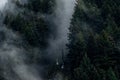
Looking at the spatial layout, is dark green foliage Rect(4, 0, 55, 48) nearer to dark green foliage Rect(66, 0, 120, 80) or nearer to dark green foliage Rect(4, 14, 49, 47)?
dark green foliage Rect(4, 14, 49, 47)

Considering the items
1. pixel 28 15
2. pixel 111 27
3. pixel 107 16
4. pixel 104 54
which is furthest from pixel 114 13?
pixel 28 15

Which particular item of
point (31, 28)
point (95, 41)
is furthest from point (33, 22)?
point (95, 41)

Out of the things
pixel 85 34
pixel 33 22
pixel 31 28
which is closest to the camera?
pixel 85 34

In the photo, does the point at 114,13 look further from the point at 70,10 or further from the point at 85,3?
the point at 70,10

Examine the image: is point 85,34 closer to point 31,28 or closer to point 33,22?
point 31,28

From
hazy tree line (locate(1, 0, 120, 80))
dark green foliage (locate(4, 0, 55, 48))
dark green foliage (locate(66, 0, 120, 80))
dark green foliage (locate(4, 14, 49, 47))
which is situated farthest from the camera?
dark green foliage (locate(4, 0, 55, 48))

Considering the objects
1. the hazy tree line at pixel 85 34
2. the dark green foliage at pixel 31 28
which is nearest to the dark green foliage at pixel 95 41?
the hazy tree line at pixel 85 34

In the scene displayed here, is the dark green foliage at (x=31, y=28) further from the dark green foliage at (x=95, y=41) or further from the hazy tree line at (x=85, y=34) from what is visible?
the dark green foliage at (x=95, y=41)

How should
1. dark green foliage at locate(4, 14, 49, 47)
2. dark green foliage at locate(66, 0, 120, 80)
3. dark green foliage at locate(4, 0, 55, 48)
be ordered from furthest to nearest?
dark green foliage at locate(4, 0, 55, 48), dark green foliage at locate(4, 14, 49, 47), dark green foliage at locate(66, 0, 120, 80)

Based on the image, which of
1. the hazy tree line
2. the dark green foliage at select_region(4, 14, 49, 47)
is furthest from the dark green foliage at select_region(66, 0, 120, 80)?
the dark green foliage at select_region(4, 14, 49, 47)

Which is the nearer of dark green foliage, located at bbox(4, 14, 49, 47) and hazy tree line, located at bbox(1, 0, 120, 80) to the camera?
hazy tree line, located at bbox(1, 0, 120, 80)
